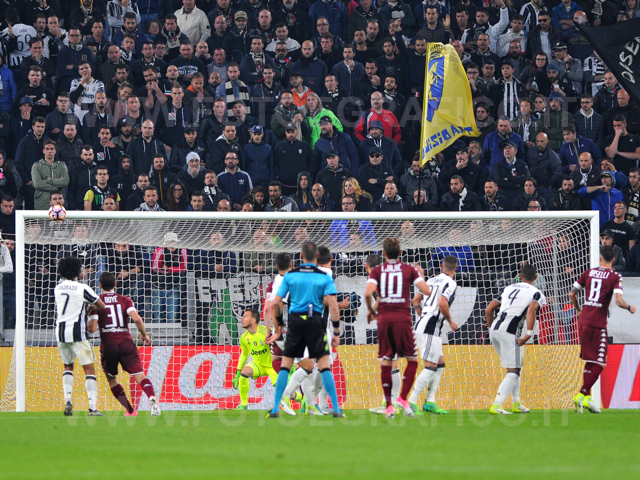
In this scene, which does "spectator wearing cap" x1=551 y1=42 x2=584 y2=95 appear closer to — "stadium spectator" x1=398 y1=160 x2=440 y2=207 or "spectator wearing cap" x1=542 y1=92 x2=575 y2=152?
"spectator wearing cap" x1=542 y1=92 x2=575 y2=152

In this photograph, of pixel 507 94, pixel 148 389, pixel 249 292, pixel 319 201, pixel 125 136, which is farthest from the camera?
pixel 507 94

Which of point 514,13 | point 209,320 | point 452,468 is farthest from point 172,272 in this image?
point 514,13

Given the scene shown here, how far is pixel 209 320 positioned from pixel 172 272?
0.96 meters

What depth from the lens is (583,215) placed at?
13.1 m

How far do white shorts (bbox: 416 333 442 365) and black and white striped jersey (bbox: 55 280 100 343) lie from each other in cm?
438

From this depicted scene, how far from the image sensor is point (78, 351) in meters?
11.7

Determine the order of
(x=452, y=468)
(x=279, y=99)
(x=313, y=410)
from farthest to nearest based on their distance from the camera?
(x=279, y=99), (x=313, y=410), (x=452, y=468)

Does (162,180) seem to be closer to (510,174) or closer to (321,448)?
(510,174)

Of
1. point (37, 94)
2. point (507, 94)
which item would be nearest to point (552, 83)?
point (507, 94)

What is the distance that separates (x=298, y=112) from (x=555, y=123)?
530 centimetres

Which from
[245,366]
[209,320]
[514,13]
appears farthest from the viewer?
[514,13]

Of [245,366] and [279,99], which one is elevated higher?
[279,99]

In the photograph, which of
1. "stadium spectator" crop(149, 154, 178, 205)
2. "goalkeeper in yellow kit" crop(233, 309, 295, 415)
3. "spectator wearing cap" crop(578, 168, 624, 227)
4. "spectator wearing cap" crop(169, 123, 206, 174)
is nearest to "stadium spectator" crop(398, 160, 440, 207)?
"spectator wearing cap" crop(578, 168, 624, 227)

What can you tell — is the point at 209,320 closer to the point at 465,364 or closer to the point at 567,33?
the point at 465,364
